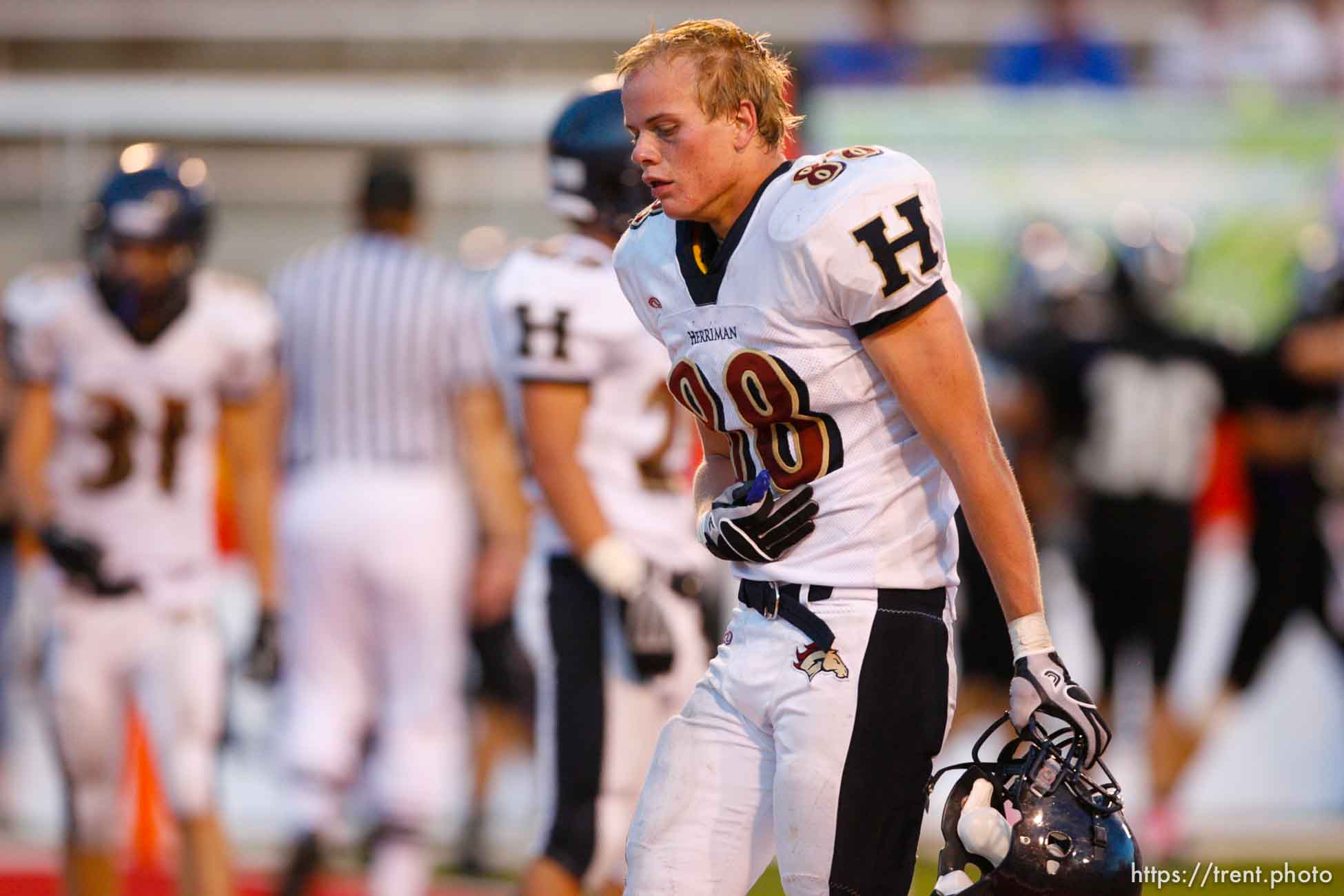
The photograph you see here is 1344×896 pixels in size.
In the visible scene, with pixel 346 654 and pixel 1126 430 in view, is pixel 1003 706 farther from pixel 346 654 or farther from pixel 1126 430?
pixel 346 654

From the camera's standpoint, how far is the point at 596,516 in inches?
160

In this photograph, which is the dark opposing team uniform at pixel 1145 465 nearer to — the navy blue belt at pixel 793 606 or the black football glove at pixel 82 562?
the black football glove at pixel 82 562

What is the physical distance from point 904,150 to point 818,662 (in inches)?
240

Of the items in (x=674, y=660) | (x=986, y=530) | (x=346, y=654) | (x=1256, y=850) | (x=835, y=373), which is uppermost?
(x=835, y=373)

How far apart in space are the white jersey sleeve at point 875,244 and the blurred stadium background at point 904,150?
515 cm

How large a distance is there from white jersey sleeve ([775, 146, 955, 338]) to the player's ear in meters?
0.17

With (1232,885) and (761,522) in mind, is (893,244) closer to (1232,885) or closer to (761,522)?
(761,522)

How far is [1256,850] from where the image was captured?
6.76 m

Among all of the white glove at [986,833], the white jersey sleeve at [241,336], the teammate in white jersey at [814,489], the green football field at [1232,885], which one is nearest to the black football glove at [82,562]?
the white jersey sleeve at [241,336]

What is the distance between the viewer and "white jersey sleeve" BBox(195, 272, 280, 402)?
499cm

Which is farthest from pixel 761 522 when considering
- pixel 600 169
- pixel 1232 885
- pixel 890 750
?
pixel 1232 885

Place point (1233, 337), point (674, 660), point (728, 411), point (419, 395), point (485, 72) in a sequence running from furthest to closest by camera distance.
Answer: point (485, 72), point (1233, 337), point (419, 395), point (674, 660), point (728, 411)

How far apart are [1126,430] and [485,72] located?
364 cm

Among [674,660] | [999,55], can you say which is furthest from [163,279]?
[999,55]
